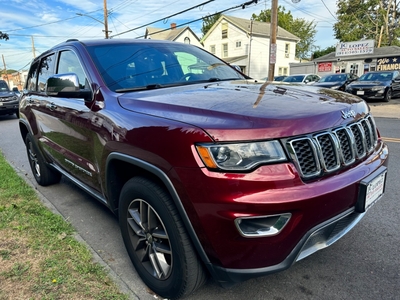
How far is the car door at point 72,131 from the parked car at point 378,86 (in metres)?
14.0

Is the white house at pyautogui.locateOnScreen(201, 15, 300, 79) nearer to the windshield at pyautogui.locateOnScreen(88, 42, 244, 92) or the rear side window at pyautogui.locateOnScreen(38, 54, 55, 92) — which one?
the rear side window at pyautogui.locateOnScreen(38, 54, 55, 92)

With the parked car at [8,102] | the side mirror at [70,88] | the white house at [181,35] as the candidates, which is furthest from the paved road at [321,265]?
the white house at [181,35]

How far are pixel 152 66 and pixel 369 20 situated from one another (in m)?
51.6

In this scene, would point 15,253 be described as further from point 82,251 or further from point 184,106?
point 184,106

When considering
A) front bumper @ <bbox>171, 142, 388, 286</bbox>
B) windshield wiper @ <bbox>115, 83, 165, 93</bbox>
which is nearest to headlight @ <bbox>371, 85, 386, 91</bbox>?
windshield wiper @ <bbox>115, 83, 165, 93</bbox>

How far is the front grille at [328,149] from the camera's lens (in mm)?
1706

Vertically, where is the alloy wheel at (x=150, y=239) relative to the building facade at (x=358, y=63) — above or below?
below

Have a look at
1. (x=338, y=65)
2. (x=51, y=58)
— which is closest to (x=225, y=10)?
(x=51, y=58)

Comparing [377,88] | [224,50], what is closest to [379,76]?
[377,88]

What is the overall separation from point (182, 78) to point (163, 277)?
1.74 meters

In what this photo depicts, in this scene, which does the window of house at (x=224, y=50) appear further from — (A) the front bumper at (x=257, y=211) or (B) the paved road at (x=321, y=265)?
(A) the front bumper at (x=257, y=211)

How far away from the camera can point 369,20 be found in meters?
44.8

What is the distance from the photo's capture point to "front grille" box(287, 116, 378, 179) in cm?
171

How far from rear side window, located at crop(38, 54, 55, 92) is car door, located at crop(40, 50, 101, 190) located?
0.65 ft
